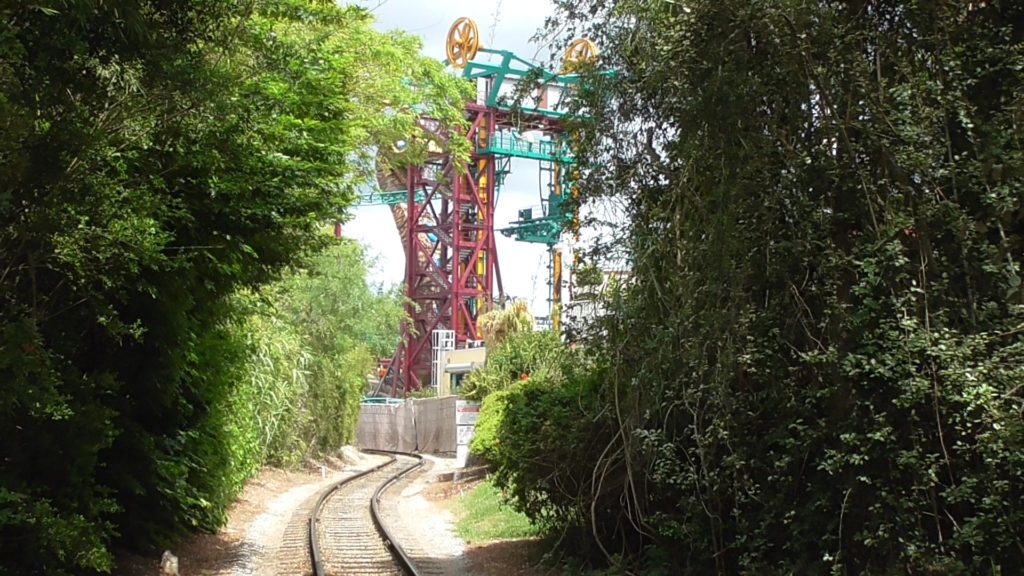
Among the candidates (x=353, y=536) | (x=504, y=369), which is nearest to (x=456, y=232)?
(x=504, y=369)

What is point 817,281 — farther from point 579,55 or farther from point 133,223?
point 133,223

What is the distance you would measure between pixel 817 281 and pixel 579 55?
394cm

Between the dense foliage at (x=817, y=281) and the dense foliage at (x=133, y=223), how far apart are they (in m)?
3.49

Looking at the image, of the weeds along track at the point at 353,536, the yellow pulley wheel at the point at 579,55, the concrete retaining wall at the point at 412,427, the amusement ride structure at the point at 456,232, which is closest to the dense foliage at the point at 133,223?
the weeds along track at the point at 353,536

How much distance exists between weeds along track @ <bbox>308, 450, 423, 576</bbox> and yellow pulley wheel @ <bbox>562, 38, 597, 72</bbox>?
19.7 ft

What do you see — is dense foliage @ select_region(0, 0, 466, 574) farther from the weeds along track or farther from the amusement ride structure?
the amusement ride structure

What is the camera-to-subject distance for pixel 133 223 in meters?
8.66

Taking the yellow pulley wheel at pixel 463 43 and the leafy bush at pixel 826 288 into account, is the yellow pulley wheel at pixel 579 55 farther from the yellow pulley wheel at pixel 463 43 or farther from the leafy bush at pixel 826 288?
the yellow pulley wheel at pixel 463 43

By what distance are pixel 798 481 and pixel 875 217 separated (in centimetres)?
216

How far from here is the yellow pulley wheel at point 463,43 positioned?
168 ft

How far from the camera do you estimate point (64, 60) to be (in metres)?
8.02

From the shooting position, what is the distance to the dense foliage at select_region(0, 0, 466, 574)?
317 inches

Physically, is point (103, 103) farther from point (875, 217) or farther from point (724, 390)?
point (875, 217)

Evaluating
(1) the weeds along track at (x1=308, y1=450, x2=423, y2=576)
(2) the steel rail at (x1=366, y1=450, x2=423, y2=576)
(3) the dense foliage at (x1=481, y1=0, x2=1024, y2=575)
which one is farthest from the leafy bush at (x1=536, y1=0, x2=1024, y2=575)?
(1) the weeds along track at (x1=308, y1=450, x2=423, y2=576)
